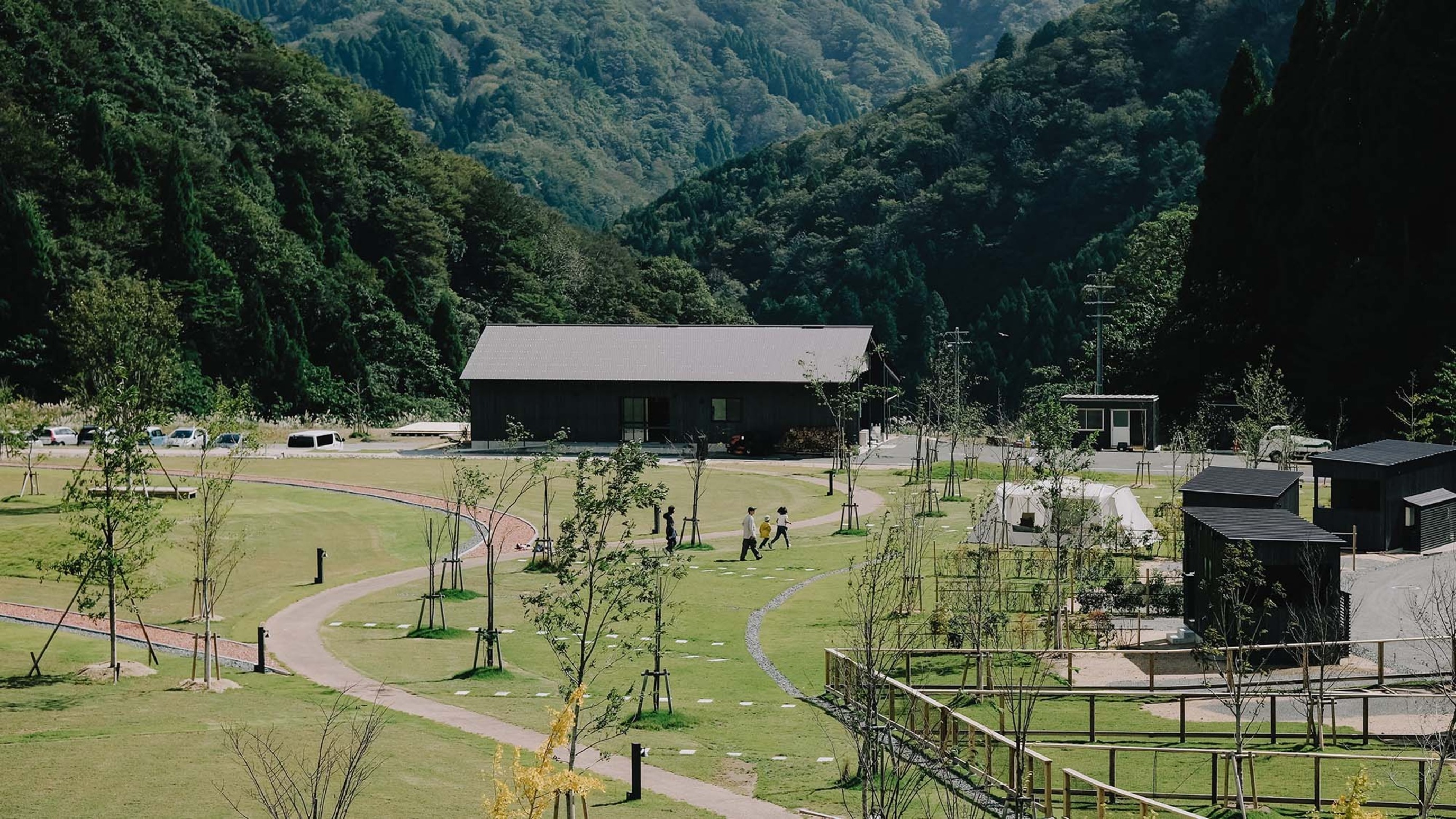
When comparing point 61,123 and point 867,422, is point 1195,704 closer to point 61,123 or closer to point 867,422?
point 867,422

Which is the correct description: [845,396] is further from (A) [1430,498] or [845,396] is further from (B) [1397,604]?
(B) [1397,604]

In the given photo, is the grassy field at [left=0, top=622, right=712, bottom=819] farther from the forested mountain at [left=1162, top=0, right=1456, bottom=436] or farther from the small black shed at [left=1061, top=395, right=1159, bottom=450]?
the forested mountain at [left=1162, top=0, right=1456, bottom=436]

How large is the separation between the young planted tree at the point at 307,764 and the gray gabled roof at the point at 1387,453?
101 ft

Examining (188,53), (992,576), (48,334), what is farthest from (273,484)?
(188,53)

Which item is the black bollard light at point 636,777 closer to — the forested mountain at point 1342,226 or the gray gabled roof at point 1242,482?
the gray gabled roof at point 1242,482

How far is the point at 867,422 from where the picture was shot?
82312 mm

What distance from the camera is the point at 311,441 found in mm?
71812

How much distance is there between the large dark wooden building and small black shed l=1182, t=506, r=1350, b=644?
43114 mm

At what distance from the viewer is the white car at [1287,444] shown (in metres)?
52.2

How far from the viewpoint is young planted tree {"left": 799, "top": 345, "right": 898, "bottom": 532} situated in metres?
56.2

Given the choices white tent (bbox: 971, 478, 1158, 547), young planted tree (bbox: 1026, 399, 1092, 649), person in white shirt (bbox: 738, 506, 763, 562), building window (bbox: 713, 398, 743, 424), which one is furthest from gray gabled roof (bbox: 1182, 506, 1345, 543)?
building window (bbox: 713, 398, 743, 424)

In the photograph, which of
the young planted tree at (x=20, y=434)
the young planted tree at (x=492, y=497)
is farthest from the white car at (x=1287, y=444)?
the young planted tree at (x=20, y=434)

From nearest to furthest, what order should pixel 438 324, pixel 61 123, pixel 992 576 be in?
pixel 992 576, pixel 61 123, pixel 438 324

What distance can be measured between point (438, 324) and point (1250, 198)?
60.8 m
